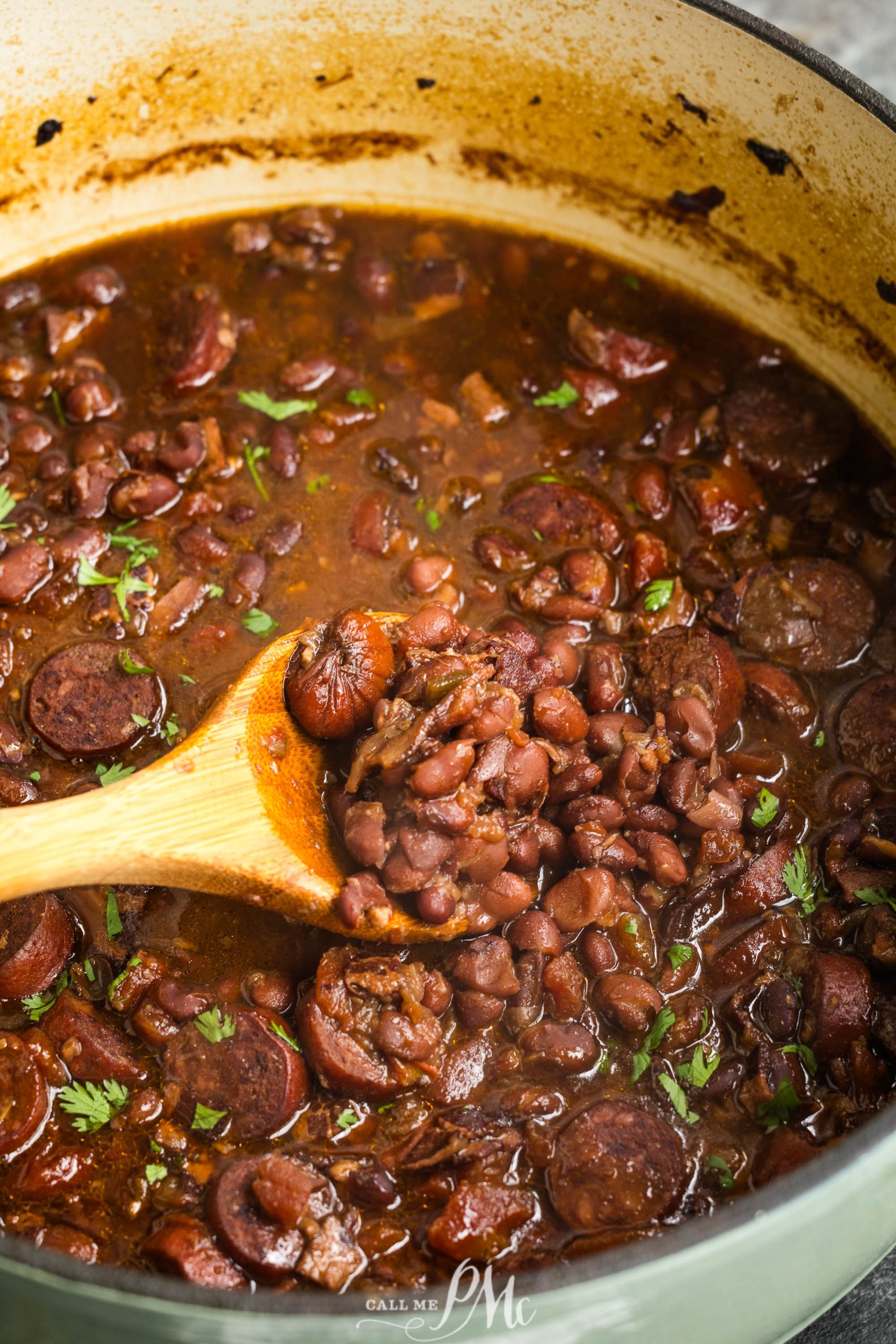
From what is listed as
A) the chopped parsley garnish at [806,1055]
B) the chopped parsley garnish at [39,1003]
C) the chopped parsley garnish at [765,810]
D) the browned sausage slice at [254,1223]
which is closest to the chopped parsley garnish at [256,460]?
the chopped parsley garnish at [39,1003]

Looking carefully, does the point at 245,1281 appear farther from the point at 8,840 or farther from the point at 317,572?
the point at 317,572

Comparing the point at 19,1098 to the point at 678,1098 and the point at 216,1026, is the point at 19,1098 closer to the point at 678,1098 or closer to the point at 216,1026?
the point at 216,1026

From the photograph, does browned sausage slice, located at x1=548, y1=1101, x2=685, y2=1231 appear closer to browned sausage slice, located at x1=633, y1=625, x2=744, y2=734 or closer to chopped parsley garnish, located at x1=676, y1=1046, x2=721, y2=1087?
chopped parsley garnish, located at x1=676, y1=1046, x2=721, y2=1087

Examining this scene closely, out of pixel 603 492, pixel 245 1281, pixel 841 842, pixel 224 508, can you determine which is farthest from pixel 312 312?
pixel 245 1281

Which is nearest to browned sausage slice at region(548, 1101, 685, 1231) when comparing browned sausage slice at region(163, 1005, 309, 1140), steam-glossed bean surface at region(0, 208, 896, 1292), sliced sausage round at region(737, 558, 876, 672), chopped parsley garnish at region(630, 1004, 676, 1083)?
steam-glossed bean surface at region(0, 208, 896, 1292)

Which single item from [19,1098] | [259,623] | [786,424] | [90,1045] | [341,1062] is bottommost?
[19,1098]

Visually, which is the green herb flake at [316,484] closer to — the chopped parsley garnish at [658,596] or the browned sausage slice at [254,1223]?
the chopped parsley garnish at [658,596]

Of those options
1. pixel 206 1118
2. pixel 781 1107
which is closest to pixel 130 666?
pixel 206 1118
